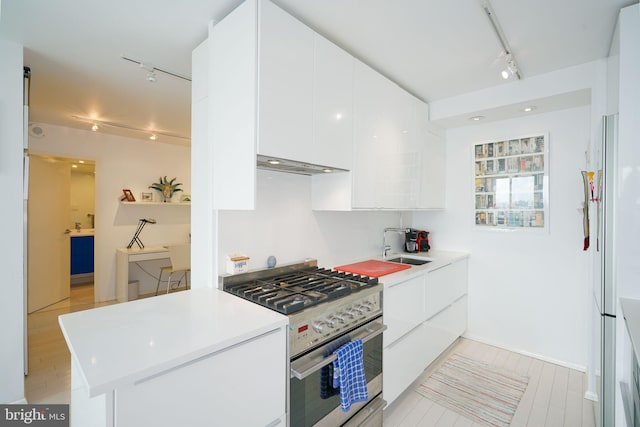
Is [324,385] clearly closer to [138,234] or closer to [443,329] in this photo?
[443,329]

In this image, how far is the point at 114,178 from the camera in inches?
180

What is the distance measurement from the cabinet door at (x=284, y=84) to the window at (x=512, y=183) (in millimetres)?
2295

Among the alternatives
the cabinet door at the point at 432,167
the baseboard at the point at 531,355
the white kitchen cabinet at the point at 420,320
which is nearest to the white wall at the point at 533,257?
the baseboard at the point at 531,355

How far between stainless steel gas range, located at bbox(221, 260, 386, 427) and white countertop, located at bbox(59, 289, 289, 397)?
0.16 metres

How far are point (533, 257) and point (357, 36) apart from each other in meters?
2.60

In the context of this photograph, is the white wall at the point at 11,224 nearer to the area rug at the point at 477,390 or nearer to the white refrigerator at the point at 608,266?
the area rug at the point at 477,390

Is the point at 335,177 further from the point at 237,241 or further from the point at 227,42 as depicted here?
the point at 227,42

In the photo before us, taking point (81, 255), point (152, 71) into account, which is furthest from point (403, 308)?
point (81, 255)

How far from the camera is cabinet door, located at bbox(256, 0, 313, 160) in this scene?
1518mm

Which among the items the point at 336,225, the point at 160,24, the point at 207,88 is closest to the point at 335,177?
the point at 336,225

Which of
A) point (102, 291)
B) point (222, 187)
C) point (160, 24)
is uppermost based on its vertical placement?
point (160, 24)

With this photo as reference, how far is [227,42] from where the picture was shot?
165cm

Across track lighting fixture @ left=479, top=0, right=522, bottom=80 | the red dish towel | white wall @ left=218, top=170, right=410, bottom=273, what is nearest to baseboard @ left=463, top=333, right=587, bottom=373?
the red dish towel

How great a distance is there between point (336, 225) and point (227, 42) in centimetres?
158
